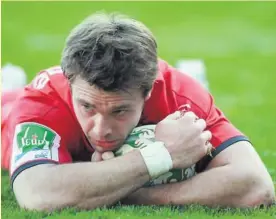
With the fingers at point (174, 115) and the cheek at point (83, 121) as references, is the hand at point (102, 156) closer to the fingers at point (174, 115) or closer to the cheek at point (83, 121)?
the cheek at point (83, 121)

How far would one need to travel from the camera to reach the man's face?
660cm

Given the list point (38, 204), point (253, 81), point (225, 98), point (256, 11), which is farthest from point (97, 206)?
point (256, 11)

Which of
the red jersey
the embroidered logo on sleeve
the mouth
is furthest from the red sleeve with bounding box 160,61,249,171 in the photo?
the embroidered logo on sleeve

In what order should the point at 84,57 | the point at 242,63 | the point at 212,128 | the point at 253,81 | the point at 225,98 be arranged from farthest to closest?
the point at 242,63 → the point at 253,81 → the point at 225,98 → the point at 212,128 → the point at 84,57

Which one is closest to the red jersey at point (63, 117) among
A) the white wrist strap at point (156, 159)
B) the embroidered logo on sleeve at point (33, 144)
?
the embroidered logo on sleeve at point (33, 144)

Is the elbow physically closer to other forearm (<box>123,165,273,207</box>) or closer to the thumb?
other forearm (<box>123,165,273,207</box>)

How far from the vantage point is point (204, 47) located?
1590 centimetres

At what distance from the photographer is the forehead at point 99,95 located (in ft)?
21.6

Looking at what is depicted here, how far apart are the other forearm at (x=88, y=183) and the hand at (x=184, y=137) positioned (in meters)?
0.27

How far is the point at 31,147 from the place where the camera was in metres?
6.95

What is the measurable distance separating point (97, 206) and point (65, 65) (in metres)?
0.93

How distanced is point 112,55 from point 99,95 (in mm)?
263

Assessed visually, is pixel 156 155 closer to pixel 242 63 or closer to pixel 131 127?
pixel 131 127

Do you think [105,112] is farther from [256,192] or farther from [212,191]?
[256,192]
